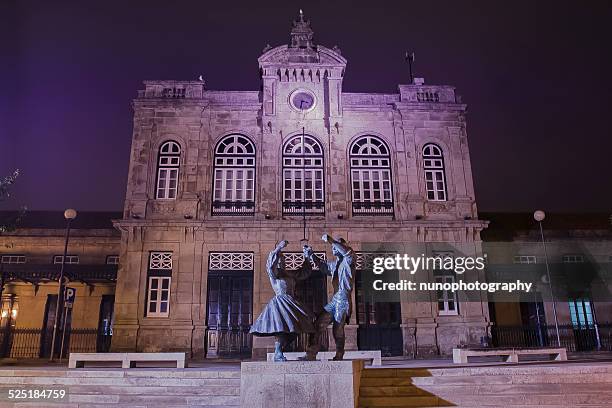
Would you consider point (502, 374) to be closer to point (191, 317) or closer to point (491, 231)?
point (191, 317)

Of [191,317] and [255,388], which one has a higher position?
→ [191,317]

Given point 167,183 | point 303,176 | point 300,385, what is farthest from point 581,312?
point 167,183

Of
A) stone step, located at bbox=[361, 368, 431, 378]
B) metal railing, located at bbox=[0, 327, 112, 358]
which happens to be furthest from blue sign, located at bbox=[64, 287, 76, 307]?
stone step, located at bbox=[361, 368, 431, 378]

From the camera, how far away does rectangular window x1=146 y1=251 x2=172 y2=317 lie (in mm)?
19188

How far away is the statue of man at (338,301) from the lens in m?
9.71

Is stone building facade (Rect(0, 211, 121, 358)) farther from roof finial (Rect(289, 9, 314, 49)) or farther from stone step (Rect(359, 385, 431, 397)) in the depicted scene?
stone step (Rect(359, 385, 431, 397))

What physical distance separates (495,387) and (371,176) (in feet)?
41.0

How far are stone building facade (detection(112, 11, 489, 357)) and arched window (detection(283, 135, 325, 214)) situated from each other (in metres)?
0.05

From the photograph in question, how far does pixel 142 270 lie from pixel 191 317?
9.06 ft

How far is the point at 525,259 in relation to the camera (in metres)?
23.6

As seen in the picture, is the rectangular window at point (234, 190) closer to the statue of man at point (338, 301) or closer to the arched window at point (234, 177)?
the arched window at point (234, 177)

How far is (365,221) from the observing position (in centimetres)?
2009

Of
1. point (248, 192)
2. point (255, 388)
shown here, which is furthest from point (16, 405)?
point (248, 192)

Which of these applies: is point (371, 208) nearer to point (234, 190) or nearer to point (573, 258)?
point (234, 190)
